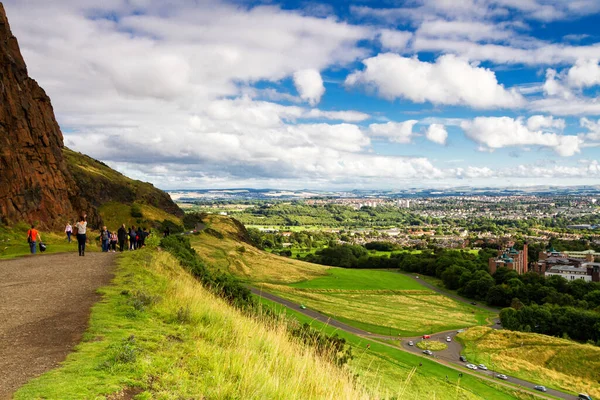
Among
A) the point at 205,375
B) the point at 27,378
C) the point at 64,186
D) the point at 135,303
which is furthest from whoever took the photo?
the point at 64,186

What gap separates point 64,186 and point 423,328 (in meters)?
48.6

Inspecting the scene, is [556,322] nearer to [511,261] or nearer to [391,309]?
[391,309]

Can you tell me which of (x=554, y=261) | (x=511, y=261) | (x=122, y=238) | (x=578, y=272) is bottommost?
(x=578, y=272)

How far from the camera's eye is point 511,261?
112 m

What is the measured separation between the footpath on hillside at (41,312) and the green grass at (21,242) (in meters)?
5.79

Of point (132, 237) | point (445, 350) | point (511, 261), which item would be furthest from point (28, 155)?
point (511, 261)

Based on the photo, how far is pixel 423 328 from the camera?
58.7 metres

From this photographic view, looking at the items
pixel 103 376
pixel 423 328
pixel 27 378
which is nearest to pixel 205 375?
pixel 103 376

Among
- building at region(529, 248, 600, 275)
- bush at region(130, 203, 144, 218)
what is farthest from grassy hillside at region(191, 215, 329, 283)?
building at region(529, 248, 600, 275)

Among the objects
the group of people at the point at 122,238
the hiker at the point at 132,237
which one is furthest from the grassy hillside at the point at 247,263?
the hiker at the point at 132,237

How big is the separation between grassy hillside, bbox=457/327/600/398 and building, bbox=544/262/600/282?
218 feet

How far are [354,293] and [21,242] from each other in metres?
61.3

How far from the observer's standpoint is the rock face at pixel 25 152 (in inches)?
1297

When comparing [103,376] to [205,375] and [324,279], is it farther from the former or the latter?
[324,279]
